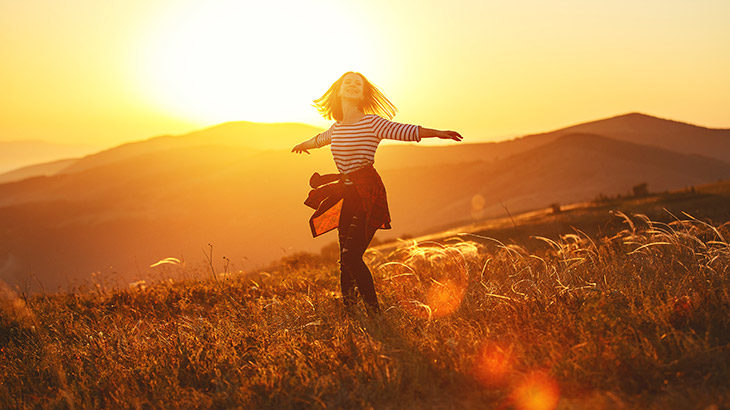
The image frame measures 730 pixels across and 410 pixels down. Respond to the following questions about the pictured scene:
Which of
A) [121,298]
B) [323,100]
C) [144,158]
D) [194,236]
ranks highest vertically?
[144,158]

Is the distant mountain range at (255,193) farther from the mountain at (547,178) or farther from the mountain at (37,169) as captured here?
the mountain at (37,169)

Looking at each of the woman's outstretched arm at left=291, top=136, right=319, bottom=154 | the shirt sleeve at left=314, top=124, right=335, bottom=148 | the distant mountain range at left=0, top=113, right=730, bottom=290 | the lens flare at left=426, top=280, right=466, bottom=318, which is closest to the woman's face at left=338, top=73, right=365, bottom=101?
the shirt sleeve at left=314, top=124, right=335, bottom=148

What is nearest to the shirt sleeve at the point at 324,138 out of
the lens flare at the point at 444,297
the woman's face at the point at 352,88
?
the woman's face at the point at 352,88

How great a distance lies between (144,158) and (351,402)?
360ft

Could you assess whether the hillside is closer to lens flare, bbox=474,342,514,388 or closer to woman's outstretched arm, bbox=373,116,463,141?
woman's outstretched arm, bbox=373,116,463,141

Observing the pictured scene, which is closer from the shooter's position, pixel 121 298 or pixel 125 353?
pixel 125 353

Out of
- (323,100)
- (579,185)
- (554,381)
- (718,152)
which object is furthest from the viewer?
(718,152)

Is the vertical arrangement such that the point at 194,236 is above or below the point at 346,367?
below

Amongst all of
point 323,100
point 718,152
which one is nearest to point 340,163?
point 323,100

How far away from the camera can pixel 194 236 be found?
2104 inches

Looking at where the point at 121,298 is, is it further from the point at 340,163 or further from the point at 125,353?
the point at 340,163

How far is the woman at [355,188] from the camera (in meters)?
4.29

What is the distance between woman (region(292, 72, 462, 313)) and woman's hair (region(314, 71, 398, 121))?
21 millimetres

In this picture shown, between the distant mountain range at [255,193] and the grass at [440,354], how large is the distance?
2731 cm
